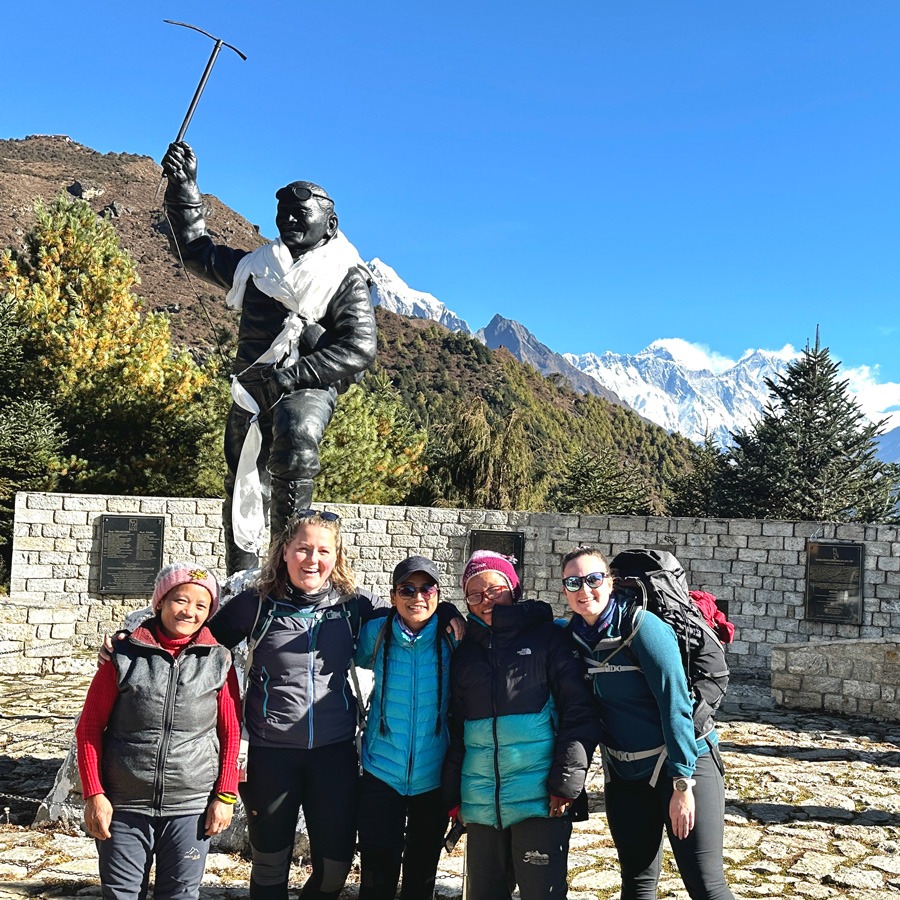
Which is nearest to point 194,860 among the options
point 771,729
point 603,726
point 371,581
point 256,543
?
point 603,726

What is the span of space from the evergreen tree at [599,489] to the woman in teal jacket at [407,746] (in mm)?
18063

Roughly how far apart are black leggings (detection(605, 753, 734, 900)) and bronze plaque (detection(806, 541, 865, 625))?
8.23 m

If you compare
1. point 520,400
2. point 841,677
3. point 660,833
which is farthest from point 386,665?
point 520,400

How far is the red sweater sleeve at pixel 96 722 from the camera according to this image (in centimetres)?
224

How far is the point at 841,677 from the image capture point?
7.29 m

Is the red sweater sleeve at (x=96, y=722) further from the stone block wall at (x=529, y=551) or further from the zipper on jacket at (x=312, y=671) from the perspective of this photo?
the stone block wall at (x=529, y=551)

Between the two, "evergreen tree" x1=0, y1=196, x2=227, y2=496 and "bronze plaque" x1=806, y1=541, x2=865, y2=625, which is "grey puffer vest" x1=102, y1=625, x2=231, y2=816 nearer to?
"bronze plaque" x1=806, y1=541, x2=865, y2=625

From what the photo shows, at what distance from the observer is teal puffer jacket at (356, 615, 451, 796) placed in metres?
2.45

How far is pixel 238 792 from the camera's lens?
2492 millimetres

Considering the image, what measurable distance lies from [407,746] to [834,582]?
8.75 meters

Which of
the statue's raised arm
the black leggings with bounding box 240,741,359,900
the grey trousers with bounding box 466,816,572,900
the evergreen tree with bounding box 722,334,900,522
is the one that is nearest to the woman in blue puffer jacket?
the grey trousers with bounding box 466,816,572,900

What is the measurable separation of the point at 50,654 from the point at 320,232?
6.52 m

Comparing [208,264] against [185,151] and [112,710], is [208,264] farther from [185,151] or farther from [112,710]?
[112,710]

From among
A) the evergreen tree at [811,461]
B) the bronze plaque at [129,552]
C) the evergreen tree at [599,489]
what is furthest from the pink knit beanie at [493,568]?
the evergreen tree at [599,489]
